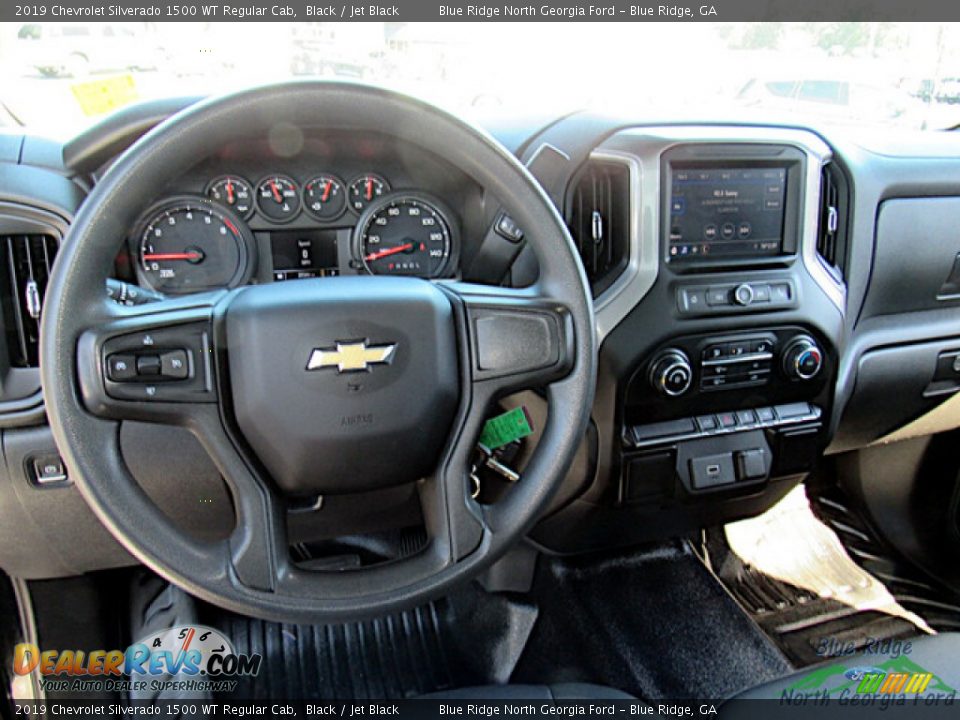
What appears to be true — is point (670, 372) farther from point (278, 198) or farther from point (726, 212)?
point (278, 198)

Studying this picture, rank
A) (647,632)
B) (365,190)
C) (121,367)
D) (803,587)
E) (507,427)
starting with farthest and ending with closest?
(803,587)
(647,632)
(365,190)
(507,427)
(121,367)

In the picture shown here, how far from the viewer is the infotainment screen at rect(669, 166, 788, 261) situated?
5.10 feet

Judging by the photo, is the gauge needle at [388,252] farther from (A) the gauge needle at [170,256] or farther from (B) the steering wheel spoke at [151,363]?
(B) the steering wheel spoke at [151,363]

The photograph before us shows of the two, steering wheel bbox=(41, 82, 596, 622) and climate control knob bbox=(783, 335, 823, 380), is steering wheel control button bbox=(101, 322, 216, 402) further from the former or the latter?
climate control knob bbox=(783, 335, 823, 380)

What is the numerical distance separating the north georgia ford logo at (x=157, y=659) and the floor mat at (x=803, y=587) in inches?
49.1

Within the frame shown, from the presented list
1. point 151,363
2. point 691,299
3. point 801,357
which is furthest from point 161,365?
point 801,357

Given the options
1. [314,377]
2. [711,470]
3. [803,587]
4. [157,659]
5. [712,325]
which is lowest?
[803,587]

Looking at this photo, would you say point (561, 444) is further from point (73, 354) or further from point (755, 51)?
point (755, 51)

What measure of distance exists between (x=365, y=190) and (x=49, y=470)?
742mm

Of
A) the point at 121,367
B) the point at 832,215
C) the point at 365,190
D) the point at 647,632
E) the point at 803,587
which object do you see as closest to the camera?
the point at 121,367

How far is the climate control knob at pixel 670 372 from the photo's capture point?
5.21 feet

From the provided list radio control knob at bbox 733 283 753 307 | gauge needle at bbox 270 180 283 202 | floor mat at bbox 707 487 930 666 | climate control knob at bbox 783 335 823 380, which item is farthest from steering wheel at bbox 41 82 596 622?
floor mat at bbox 707 487 930 666

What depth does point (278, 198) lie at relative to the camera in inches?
56.6

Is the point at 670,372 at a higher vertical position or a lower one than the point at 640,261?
lower
